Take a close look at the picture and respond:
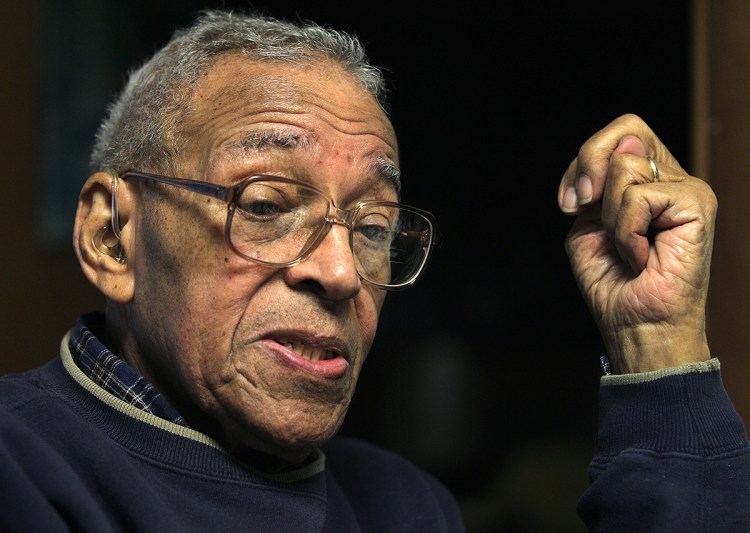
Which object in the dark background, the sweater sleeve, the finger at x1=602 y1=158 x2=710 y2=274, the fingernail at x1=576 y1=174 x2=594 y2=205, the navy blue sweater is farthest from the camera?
the dark background

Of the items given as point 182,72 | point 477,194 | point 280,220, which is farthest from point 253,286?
point 477,194

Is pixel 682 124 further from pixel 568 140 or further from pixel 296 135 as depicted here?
pixel 296 135

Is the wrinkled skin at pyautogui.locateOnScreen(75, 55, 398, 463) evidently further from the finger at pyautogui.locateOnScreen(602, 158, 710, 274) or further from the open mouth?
the finger at pyautogui.locateOnScreen(602, 158, 710, 274)

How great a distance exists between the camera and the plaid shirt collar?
158cm

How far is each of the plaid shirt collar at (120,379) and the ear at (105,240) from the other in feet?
0.38

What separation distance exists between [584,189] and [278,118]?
25.2 inches

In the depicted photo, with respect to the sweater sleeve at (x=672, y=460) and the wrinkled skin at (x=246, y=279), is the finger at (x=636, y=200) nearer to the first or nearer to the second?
the sweater sleeve at (x=672, y=460)

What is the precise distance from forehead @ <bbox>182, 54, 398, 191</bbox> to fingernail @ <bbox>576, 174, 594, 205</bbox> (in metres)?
0.39

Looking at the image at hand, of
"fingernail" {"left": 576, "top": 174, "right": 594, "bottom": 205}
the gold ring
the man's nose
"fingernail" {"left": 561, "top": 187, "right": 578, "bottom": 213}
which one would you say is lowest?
the man's nose

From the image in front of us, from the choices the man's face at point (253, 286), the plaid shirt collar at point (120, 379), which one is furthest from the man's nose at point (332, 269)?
the plaid shirt collar at point (120, 379)

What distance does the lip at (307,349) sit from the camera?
157 centimetres

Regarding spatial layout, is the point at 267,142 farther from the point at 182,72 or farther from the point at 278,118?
the point at 182,72

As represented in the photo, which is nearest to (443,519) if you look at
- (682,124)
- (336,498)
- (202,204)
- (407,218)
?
(336,498)

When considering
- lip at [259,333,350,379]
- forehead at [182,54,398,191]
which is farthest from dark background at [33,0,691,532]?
lip at [259,333,350,379]
